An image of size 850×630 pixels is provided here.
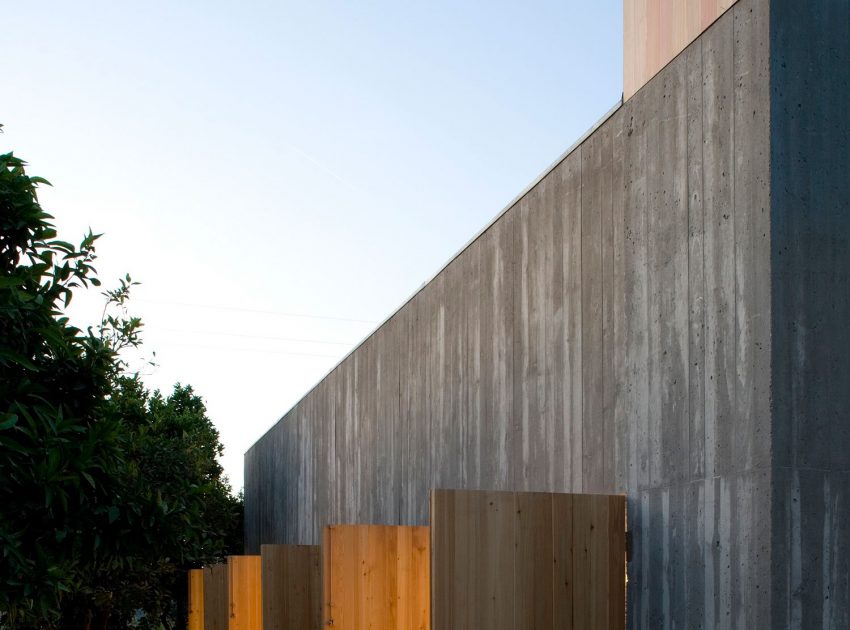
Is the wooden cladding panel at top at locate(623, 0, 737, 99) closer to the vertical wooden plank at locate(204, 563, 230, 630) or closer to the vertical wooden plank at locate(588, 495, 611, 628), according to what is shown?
the vertical wooden plank at locate(588, 495, 611, 628)

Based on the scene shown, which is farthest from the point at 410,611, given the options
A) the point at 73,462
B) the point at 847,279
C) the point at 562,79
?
the point at 562,79

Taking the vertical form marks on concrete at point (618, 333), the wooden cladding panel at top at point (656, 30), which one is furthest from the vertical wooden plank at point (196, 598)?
the wooden cladding panel at top at point (656, 30)

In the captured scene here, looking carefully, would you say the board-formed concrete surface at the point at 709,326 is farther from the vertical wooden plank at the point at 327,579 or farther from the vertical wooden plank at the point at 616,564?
the vertical wooden plank at the point at 327,579

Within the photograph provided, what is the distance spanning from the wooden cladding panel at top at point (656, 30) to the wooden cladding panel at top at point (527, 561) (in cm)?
230

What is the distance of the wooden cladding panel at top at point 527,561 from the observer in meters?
5.69

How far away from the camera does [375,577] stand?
8188 millimetres

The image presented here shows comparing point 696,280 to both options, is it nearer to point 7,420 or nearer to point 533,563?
point 533,563

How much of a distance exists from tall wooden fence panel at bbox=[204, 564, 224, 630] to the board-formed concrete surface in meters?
7.52

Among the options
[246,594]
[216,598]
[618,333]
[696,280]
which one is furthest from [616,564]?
[216,598]

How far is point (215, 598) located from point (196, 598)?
3.67 meters

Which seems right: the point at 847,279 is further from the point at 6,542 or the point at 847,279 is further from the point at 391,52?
the point at 391,52

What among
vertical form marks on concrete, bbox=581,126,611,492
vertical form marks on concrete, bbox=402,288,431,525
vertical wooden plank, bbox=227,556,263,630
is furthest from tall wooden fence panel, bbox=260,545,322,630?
vertical form marks on concrete, bbox=581,126,611,492

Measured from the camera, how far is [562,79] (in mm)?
11148

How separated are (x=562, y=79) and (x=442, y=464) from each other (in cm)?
432
